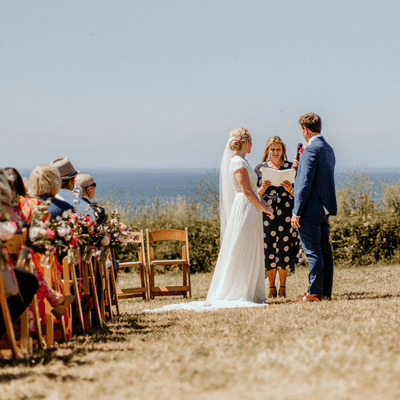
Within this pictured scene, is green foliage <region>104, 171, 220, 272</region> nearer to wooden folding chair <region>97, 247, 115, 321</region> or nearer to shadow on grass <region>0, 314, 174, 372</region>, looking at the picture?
wooden folding chair <region>97, 247, 115, 321</region>

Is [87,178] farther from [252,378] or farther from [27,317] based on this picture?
[252,378]

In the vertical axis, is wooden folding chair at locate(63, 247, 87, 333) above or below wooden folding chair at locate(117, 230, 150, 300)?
above

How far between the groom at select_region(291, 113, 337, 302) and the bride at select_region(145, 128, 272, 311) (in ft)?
2.27

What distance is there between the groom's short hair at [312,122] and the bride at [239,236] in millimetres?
826

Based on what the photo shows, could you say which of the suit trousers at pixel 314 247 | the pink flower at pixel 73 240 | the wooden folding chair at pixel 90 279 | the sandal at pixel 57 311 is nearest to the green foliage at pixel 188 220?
the suit trousers at pixel 314 247

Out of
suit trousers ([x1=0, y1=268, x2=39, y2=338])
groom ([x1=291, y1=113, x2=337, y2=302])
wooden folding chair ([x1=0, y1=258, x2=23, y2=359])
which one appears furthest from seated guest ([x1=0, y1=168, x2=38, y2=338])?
groom ([x1=291, y1=113, x2=337, y2=302])

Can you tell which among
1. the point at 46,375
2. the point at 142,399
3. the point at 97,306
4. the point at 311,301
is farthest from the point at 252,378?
the point at 311,301

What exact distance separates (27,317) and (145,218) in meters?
11.0

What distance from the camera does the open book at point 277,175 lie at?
8.82 meters

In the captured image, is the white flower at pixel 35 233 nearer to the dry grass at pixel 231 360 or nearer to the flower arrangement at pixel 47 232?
the flower arrangement at pixel 47 232

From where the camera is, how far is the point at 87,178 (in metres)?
8.41

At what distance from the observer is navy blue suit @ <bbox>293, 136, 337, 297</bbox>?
7711mm

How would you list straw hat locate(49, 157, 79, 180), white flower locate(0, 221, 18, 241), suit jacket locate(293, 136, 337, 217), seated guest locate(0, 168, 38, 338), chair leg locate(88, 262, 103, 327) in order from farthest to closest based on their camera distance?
suit jacket locate(293, 136, 337, 217)
straw hat locate(49, 157, 79, 180)
chair leg locate(88, 262, 103, 327)
seated guest locate(0, 168, 38, 338)
white flower locate(0, 221, 18, 241)

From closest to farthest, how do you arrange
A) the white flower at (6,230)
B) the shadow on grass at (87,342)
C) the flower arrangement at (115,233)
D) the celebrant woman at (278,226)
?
the white flower at (6,230), the shadow on grass at (87,342), the flower arrangement at (115,233), the celebrant woman at (278,226)
